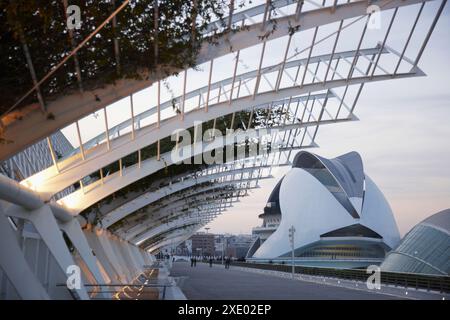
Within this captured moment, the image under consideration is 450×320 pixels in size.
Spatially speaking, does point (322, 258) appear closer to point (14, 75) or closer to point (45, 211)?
point (45, 211)

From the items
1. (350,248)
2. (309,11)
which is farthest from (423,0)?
(350,248)

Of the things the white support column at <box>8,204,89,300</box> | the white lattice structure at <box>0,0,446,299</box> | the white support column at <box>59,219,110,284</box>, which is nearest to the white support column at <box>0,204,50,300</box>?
the white lattice structure at <box>0,0,446,299</box>

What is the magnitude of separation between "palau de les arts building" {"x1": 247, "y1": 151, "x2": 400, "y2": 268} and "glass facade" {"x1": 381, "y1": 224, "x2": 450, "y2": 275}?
39392 mm

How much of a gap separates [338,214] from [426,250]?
44.8m

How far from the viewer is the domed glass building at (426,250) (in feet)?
122

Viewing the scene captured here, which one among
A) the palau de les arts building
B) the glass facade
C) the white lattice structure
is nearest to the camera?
the white lattice structure

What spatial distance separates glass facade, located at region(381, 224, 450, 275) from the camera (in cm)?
3725

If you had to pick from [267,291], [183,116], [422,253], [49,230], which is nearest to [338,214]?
[422,253]

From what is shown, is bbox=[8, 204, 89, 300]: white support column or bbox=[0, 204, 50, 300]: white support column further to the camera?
bbox=[8, 204, 89, 300]: white support column

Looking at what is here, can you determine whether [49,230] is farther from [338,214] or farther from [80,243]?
[338,214]

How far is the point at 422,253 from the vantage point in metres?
38.8

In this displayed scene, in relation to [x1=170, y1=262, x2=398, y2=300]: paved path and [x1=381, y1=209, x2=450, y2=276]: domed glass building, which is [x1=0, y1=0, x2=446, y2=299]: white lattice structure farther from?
[x1=381, y1=209, x2=450, y2=276]: domed glass building

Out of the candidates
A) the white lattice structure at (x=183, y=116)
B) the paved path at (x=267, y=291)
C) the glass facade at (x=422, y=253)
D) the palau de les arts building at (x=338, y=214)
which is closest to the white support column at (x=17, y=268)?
the white lattice structure at (x=183, y=116)

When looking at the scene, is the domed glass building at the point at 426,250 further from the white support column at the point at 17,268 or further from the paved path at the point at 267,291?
the white support column at the point at 17,268
